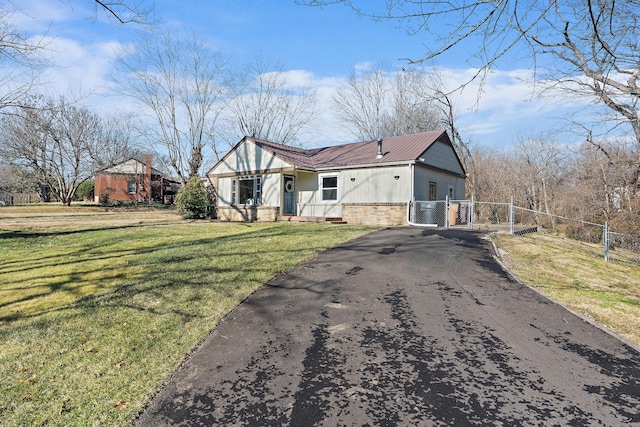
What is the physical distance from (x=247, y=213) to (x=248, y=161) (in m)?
2.87

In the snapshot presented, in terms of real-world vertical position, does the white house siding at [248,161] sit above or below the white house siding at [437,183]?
above

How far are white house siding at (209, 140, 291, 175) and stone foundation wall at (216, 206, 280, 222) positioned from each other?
2094mm

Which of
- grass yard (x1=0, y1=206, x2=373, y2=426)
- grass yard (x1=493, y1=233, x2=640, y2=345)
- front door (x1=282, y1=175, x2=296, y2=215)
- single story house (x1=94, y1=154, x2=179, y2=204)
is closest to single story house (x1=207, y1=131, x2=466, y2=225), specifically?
front door (x1=282, y1=175, x2=296, y2=215)

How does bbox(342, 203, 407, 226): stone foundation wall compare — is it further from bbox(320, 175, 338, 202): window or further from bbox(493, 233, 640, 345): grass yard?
bbox(493, 233, 640, 345): grass yard

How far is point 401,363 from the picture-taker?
340cm

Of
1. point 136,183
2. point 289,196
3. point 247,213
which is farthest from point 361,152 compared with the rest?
point 136,183

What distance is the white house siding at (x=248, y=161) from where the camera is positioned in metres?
18.2

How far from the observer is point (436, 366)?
3346 mm

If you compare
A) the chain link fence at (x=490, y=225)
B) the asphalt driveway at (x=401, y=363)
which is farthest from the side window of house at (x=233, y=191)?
the asphalt driveway at (x=401, y=363)

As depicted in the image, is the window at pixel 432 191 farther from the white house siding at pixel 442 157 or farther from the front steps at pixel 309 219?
the front steps at pixel 309 219

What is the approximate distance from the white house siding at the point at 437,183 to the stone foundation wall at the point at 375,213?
3.46ft

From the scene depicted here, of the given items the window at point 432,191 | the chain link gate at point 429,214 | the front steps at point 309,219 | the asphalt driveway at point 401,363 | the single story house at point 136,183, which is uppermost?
the single story house at point 136,183

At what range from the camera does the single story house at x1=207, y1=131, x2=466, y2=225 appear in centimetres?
1549

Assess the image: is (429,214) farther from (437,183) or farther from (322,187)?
(322,187)
